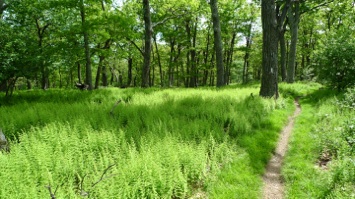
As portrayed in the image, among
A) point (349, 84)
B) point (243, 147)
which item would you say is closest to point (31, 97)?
point (243, 147)

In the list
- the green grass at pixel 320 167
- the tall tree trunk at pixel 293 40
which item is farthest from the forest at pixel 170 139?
the tall tree trunk at pixel 293 40

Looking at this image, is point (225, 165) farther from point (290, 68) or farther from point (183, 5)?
point (290, 68)

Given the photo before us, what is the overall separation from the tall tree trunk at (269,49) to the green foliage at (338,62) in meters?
4.89

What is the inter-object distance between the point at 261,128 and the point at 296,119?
281 centimetres

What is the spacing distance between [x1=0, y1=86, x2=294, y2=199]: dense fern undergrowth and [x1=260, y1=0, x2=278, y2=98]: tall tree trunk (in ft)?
10.1

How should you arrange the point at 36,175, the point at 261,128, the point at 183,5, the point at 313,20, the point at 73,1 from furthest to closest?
the point at 313,20 → the point at 183,5 → the point at 73,1 → the point at 261,128 → the point at 36,175

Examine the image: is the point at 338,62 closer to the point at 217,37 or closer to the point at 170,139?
the point at 217,37

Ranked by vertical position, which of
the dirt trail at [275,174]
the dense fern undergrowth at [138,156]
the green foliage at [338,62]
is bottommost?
the dirt trail at [275,174]

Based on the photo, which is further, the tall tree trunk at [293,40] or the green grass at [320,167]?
the tall tree trunk at [293,40]

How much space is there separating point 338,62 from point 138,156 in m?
14.3

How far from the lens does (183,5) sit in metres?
19.9

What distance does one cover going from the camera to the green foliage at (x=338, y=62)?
13.0m

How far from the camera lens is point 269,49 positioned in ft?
37.1

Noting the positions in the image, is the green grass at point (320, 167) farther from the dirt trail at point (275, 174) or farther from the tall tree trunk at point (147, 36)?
the tall tree trunk at point (147, 36)
